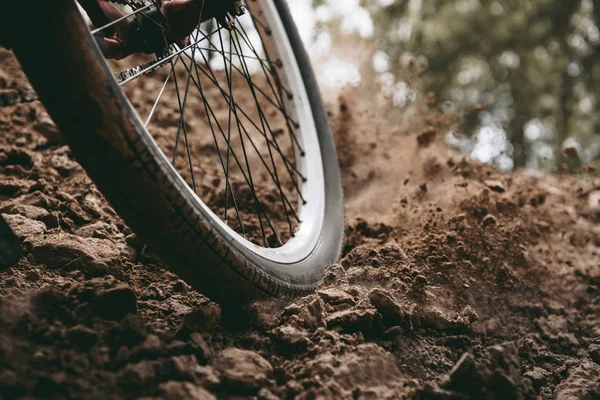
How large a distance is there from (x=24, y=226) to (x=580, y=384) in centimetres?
197

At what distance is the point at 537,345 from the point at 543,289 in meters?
0.58

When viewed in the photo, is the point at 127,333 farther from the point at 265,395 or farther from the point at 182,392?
the point at 265,395

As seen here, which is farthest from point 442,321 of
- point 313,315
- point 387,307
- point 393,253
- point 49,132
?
point 49,132

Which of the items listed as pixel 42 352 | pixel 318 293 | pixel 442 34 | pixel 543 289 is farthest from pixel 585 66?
pixel 42 352

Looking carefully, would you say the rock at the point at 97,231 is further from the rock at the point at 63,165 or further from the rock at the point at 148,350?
the rock at the point at 148,350

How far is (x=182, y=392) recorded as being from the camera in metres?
1.08

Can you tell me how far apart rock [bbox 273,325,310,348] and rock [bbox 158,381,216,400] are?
306mm

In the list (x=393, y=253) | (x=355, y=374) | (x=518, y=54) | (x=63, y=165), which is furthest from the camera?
(x=518, y=54)

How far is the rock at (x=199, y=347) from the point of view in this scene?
1240 millimetres

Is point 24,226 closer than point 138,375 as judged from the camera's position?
No

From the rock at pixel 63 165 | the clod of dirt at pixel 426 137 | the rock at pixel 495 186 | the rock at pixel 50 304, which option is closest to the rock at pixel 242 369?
the rock at pixel 50 304

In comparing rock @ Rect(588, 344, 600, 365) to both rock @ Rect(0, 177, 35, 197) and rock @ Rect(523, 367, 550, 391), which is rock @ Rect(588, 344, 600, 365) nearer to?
rock @ Rect(523, 367, 550, 391)

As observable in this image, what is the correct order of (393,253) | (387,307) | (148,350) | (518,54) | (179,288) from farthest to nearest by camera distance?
(518,54)
(393,253)
(179,288)
(387,307)
(148,350)

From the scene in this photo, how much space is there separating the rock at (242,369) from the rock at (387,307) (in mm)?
452
